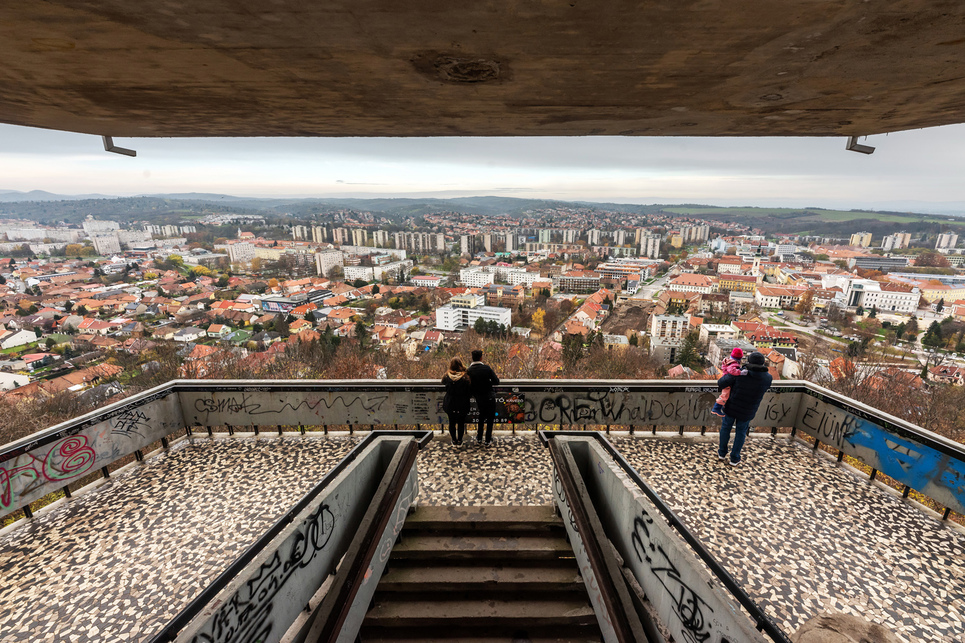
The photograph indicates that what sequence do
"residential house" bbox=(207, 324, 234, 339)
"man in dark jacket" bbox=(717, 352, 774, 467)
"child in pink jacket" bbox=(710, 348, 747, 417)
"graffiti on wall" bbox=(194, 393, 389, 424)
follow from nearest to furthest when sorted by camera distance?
1. "man in dark jacket" bbox=(717, 352, 774, 467)
2. "child in pink jacket" bbox=(710, 348, 747, 417)
3. "graffiti on wall" bbox=(194, 393, 389, 424)
4. "residential house" bbox=(207, 324, 234, 339)

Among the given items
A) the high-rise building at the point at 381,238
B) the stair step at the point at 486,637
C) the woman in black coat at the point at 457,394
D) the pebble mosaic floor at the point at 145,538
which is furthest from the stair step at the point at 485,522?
the high-rise building at the point at 381,238

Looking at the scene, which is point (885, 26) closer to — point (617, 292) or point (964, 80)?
point (964, 80)

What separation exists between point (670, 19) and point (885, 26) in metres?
1.21

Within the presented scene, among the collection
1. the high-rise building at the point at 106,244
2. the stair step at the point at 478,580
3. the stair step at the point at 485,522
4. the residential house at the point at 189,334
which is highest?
the stair step at the point at 485,522

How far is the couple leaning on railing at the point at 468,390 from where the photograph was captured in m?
4.58

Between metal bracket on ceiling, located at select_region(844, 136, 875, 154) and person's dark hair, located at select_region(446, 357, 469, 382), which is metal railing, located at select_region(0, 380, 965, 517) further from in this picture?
metal bracket on ceiling, located at select_region(844, 136, 875, 154)

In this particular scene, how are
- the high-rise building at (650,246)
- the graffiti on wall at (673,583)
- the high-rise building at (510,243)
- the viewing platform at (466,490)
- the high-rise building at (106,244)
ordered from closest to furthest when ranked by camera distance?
the graffiti on wall at (673,583)
the viewing platform at (466,490)
the high-rise building at (106,244)
the high-rise building at (650,246)
the high-rise building at (510,243)

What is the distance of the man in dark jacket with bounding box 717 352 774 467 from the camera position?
4.25 m

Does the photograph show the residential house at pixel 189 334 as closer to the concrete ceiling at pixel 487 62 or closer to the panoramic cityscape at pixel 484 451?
the panoramic cityscape at pixel 484 451

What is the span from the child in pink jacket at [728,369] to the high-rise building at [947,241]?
174 metres

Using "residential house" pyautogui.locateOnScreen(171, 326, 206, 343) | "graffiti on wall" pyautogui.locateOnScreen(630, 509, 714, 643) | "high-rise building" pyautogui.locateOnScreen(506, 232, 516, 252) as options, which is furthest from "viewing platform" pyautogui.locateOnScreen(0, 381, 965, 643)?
"high-rise building" pyautogui.locateOnScreen(506, 232, 516, 252)

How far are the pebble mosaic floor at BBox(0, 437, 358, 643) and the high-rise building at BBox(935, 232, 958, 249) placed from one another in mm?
177981

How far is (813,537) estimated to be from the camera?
3.56m

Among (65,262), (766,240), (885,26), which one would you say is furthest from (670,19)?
(766,240)
